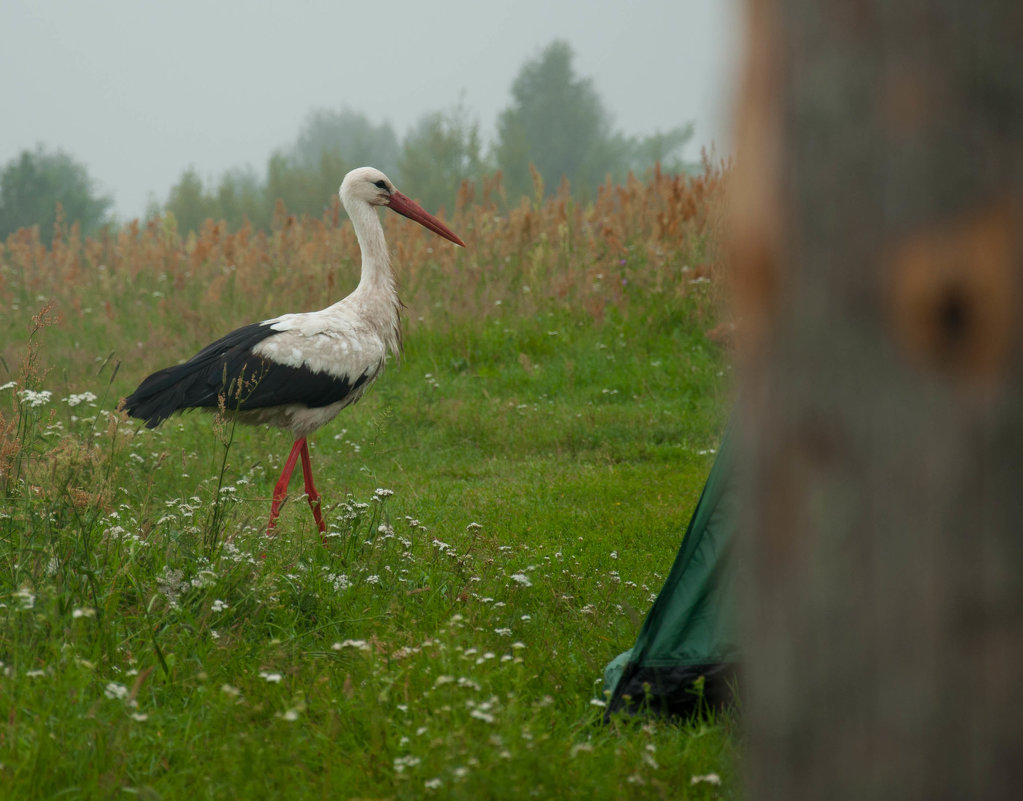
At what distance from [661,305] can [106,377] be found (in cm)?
528

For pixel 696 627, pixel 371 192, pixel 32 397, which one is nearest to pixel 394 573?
pixel 696 627

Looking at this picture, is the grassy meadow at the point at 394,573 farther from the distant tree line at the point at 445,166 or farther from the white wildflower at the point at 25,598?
the distant tree line at the point at 445,166

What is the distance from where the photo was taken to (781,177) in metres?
1.26

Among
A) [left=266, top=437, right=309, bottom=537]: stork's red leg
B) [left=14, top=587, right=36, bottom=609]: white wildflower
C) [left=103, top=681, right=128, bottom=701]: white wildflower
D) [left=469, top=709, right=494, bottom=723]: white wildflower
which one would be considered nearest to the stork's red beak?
[left=266, top=437, right=309, bottom=537]: stork's red leg

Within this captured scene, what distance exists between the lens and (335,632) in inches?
136

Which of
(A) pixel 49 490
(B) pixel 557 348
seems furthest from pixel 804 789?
(B) pixel 557 348

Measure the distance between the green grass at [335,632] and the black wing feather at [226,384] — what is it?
55 cm

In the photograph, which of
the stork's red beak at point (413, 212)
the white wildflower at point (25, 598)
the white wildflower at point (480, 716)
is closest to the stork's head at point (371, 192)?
the stork's red beak at point (413, 212)

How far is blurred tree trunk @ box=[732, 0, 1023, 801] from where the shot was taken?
1161 mm

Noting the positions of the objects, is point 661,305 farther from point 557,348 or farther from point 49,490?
point 49,490

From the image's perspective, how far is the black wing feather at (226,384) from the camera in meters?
5.34

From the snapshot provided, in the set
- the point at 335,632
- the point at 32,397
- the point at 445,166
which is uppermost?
the point at 445,166

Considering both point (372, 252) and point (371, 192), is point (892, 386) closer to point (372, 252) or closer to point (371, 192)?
point (372, 252)

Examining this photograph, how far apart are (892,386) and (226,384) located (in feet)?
15.0
